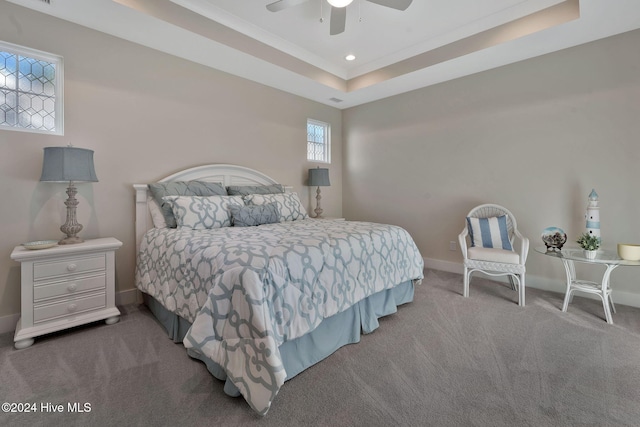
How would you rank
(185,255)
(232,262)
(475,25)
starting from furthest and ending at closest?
(475,25), (185,255), (232,262)

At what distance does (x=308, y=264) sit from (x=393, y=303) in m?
1.18

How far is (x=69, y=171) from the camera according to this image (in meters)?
2.23

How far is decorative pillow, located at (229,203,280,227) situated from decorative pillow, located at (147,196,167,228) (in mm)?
689

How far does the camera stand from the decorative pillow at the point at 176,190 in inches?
Answer: 109

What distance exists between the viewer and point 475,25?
3.12 metres

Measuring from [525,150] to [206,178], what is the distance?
12.6 feet

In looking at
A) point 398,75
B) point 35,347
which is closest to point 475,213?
point 398,75

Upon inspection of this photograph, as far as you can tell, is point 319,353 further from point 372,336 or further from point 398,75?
point 398,75

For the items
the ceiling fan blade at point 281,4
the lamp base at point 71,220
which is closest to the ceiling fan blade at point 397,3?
the ceiling fan blade at point 281,4

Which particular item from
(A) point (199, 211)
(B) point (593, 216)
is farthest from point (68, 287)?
(B) point (593, 216)

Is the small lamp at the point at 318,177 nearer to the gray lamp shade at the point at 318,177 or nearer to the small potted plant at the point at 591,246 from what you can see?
the gray lamp shade at the point at 318,177

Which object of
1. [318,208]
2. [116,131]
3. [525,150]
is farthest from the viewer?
[318,208]

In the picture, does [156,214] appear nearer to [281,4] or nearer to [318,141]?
[281,4]

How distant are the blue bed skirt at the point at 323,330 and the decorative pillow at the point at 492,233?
3.74 feet
